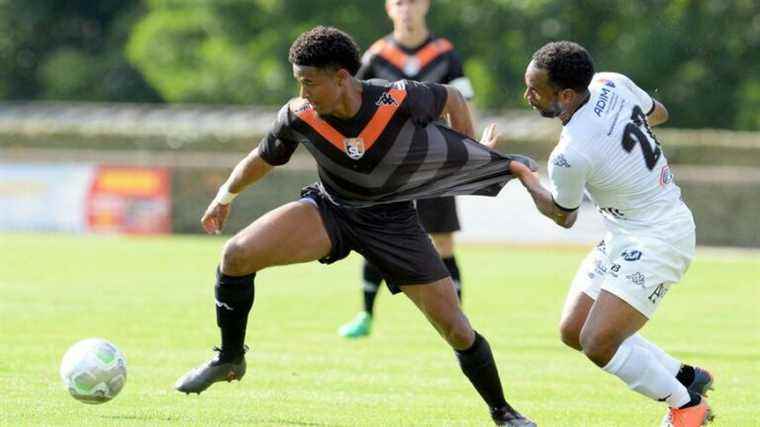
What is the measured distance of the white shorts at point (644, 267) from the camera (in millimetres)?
7613

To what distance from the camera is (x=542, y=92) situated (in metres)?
7.64

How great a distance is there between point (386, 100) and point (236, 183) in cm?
95

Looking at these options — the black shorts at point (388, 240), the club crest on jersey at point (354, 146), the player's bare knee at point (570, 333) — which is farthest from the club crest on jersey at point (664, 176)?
the club crest on jersey at point (354, 146)

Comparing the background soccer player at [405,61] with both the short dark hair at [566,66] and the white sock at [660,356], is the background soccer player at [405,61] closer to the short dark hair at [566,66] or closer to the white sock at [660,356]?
the white sock at [660,356]

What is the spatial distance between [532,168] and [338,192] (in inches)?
39.3

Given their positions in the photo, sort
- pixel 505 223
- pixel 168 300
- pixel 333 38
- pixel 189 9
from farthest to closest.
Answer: pixel 189 9, pixel 505 223, pixel 168 300, pixel 333 38

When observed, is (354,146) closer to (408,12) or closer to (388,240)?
(388,240)

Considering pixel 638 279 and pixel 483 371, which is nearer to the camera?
pixel 638 279

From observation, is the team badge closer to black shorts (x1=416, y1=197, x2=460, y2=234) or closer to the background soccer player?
the background soccer player

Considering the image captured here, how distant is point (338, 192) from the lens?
810 cm

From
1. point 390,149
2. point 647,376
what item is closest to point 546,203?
point 390,149

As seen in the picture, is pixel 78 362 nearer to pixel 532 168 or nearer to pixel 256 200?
pixel 532 168

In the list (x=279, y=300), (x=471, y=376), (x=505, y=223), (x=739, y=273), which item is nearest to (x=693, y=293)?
(x=739, y=273)

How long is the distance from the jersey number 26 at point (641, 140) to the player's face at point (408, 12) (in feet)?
15.6
